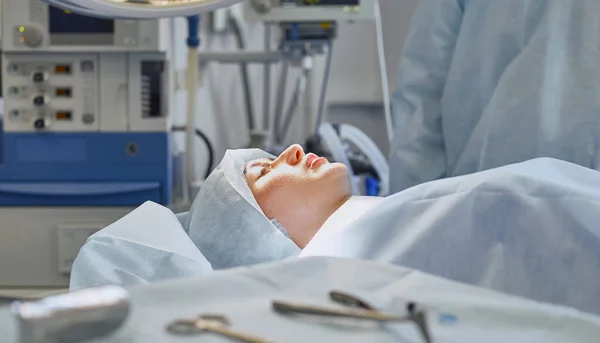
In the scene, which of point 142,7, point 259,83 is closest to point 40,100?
point 142,7

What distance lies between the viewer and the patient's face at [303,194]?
1.23 m

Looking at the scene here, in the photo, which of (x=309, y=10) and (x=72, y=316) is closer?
(x=72, y=316)

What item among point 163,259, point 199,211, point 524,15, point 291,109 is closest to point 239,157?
point 199,211

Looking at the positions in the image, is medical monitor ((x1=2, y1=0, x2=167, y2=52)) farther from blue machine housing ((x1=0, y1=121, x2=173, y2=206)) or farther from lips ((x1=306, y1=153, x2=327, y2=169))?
lips ((x1=306, y1=153, x2=327, y2=169))

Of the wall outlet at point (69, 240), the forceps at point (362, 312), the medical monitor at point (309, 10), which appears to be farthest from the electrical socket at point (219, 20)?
the forceps at point (362, 312)

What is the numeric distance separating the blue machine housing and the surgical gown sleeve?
2.62 feet

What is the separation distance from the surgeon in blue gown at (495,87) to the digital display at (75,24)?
96 centimetres

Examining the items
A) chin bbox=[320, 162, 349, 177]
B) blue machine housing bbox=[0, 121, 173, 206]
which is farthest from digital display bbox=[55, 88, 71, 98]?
chin bbox=[320, 162, 349, 177]

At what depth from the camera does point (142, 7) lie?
4.43 feet

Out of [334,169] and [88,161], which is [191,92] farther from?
[334,169]

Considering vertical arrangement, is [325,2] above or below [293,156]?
above

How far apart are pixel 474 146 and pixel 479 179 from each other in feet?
1.94

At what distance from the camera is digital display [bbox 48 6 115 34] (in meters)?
2.12

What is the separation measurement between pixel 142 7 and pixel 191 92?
33.8 inches
